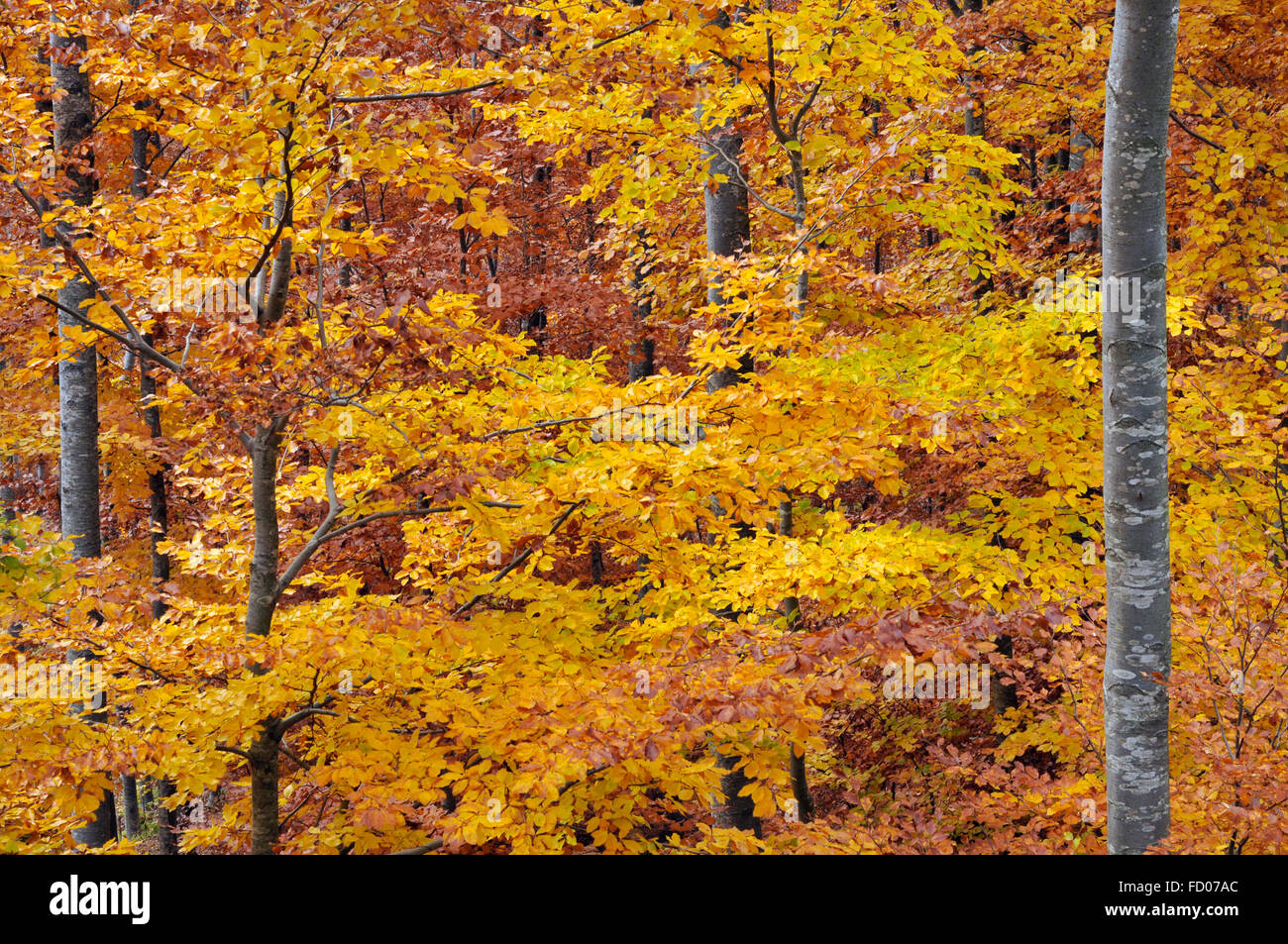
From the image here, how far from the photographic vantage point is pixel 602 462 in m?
5.13

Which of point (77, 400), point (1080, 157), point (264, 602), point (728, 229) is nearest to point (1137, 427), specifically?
point (728, 229)

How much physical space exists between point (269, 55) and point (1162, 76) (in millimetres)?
4134

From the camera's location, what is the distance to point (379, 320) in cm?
533

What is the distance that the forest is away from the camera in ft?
14.2

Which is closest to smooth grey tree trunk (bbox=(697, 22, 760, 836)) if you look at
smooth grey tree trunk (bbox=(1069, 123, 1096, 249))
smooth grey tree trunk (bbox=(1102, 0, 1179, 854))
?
smooth grey tree trunk (bbox=(1102, 0, 1179, 854))

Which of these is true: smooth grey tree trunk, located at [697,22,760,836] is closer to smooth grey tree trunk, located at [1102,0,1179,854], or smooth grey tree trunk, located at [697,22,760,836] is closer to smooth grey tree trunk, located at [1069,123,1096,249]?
smooth grey tree trunk, located at [1102,0,1179,854]

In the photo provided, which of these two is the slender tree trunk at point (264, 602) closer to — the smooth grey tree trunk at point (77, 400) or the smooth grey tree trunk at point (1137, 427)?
the smooth grey tree trunk at point (77, 400)

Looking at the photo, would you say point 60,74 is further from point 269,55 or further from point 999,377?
point 999,377

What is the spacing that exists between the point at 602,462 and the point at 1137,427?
2.73 meters

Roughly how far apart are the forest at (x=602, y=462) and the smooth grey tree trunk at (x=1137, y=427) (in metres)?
0.02

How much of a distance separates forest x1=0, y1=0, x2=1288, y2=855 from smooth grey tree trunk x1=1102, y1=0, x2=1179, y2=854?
0.05ft

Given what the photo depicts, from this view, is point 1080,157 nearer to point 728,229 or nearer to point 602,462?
point 728,229

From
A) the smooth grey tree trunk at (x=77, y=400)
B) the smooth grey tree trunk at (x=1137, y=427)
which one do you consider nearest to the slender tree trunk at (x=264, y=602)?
the smooth grey tree trunk at (x=77, y=400)

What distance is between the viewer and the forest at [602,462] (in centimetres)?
432
